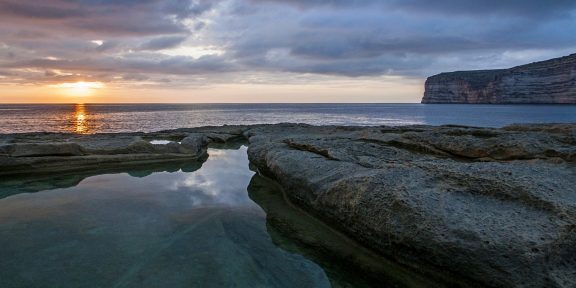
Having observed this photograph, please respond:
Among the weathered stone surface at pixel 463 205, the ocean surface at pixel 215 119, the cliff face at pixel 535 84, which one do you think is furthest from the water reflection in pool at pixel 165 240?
the cliff face at pixel 535 84

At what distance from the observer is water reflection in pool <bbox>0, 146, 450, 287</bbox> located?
21.2 feet

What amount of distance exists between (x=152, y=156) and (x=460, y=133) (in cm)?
1403

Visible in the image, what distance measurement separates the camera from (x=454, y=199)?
654cm

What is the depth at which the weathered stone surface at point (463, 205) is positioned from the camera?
5.25 m

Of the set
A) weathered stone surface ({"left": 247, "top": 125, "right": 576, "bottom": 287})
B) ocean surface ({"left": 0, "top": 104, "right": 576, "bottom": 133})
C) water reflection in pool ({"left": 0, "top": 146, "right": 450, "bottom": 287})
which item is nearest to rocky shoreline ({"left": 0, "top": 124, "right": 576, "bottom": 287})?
weathered stone surface ({"left": 247, "top": 125, "right": 576, "bottom": 287})

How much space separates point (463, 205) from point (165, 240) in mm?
6098

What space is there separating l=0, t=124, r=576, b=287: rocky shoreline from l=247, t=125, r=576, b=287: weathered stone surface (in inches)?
0.6

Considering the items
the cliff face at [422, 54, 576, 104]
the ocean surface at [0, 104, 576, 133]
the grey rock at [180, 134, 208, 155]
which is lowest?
the ocean surface at [0, 104, 576, 133]

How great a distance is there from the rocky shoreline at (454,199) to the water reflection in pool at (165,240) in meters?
0.72

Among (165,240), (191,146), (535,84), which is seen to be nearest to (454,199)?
(165,240)

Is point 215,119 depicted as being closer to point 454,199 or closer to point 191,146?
point 191,146

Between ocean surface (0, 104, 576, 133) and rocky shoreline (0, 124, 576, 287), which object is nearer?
rocky shoreline (0, 124, 576, 287)

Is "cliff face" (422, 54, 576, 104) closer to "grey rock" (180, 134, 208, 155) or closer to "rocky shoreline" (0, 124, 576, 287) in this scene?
"grey rock" (180, 134, 208, 155)

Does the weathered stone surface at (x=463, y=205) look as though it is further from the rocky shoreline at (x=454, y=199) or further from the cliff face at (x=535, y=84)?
the cliff face at (x=535, y=84)
